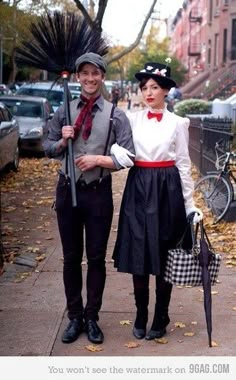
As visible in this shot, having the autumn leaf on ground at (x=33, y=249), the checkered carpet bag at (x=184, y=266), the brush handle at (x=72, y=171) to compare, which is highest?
the brush handle at (x=72, y=171)

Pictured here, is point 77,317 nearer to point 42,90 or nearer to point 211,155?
point 211,155

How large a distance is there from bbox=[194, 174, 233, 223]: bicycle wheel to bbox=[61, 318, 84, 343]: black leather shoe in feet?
14.8

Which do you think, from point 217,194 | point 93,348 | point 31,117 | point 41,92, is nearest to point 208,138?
point 217,194

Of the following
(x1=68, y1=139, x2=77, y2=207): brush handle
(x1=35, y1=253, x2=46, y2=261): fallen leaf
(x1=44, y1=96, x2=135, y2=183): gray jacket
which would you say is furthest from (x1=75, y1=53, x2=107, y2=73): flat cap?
(x1=35, y1=253, x2=46, y2=261): fallen leaf

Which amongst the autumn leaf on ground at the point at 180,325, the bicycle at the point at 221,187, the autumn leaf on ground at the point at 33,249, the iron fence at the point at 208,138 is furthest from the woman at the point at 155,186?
the iron fence at the point at 208,138

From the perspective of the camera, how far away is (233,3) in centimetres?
2972

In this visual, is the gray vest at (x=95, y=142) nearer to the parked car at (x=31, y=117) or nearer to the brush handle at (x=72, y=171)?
the brush handle at (x=72, y=171)

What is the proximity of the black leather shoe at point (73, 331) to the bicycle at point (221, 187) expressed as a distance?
4507 mm

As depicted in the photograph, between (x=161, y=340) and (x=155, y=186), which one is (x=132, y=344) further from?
(x=155, y=186)

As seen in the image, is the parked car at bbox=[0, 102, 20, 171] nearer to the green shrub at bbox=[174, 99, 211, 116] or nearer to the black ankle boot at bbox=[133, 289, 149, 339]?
the black ankle boot at bbox=[133, 289, 149, 339]

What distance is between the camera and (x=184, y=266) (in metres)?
4.44

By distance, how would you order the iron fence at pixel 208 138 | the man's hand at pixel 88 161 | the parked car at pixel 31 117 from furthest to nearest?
the parked car at pixel 31 117 < the iron fence at pixel 208 138 < the man's hand at pixel 88 161

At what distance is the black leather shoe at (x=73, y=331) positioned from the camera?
4.70 metres
